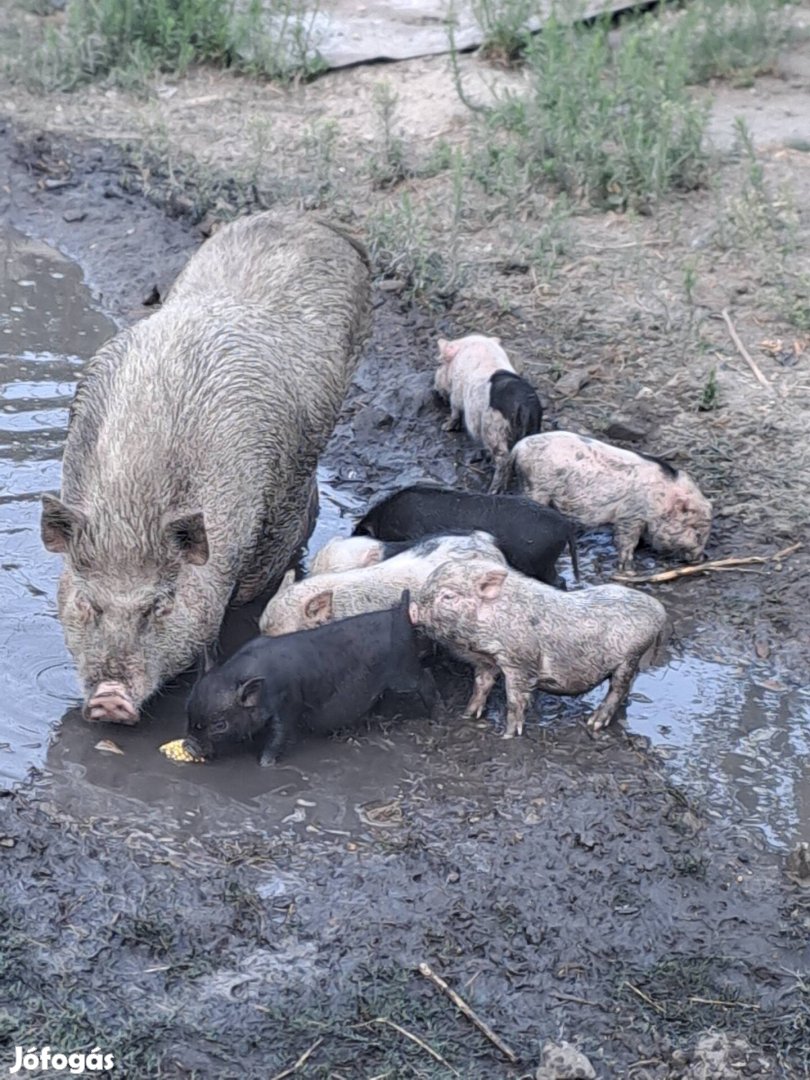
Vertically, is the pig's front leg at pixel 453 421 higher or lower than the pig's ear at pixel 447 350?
lower

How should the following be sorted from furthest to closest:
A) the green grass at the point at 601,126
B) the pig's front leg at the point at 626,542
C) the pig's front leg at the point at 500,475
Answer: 1. the green grass at the point at 601,126
2. the pig's front leg at the point at 500,475
3. the pig's front leg at the point at 626,542

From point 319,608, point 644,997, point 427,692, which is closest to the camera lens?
point 644,997

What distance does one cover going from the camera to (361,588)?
223 inches

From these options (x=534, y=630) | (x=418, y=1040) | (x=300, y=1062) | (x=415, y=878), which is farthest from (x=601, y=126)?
(x=300, y=1062)

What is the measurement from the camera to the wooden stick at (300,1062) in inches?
156

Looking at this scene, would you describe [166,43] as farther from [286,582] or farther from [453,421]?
[286,582]

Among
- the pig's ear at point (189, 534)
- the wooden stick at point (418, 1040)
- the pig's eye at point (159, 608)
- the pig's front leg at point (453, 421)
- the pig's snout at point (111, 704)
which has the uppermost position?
the pig's ear at point (189, 534)

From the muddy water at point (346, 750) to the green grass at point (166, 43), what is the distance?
521 cm

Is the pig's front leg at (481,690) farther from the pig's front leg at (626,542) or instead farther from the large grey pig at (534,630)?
the pig's front leg at (626,542)

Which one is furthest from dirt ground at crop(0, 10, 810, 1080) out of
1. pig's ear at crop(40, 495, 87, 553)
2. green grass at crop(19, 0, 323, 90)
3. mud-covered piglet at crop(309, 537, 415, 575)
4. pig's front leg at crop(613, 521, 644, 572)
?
green grass at crop(19, 0, 323, 90)

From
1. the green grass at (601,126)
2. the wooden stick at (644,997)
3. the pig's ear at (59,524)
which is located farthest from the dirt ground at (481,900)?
the green grass at (601,126)

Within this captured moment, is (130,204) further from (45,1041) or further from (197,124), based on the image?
(45,1041)

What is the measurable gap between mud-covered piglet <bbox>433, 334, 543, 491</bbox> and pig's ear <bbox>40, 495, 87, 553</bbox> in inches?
85.5

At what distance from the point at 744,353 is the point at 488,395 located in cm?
139
